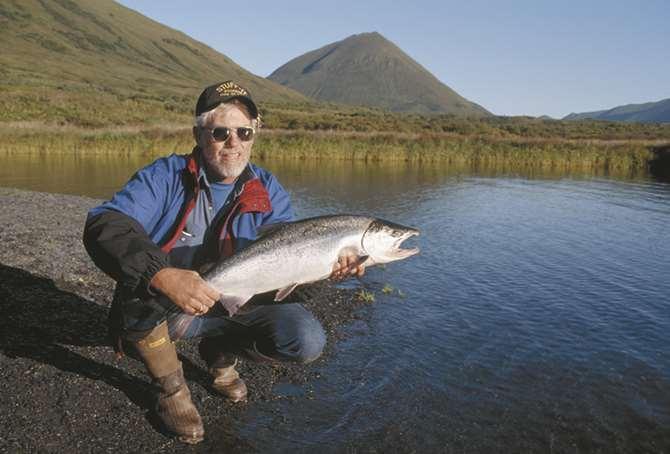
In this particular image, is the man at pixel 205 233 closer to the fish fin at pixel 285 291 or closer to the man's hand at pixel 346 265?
the man's hand at pixel 346 265

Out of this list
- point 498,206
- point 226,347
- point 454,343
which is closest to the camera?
point 226,347

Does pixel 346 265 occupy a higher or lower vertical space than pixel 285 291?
higher

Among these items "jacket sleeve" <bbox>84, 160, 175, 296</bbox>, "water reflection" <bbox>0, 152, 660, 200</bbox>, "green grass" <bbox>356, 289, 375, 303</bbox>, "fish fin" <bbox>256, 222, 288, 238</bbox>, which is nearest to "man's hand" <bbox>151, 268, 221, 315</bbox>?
"jacket sleeve" <bbox>84, 160, 175, 296</bbox>

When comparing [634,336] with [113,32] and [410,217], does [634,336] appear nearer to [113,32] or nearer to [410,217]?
[410,217]

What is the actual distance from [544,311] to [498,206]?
487 inches

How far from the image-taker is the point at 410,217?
59.0 feet

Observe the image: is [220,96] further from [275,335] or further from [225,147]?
[275,335]

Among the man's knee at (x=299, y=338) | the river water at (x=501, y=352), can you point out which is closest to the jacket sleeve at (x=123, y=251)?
the man's knee at (x=299, y=338)

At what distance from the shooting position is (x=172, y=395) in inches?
181

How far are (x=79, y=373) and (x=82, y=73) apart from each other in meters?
139

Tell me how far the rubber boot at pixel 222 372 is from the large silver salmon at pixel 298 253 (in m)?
1.31

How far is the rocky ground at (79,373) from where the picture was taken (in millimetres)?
4551

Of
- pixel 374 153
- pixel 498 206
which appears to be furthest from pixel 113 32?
pixel 498 206

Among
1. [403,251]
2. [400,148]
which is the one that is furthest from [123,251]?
[400,148]
